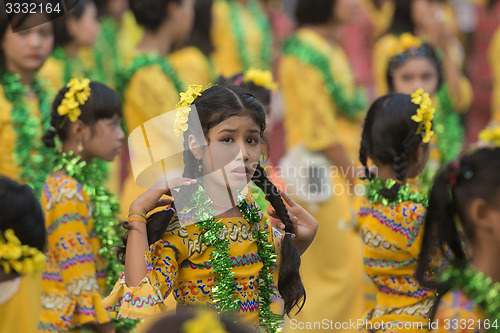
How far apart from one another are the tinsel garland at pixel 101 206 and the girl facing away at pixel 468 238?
1560 millimetres

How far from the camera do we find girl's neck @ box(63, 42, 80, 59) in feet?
23.5

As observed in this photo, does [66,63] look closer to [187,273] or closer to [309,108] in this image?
[309,108]

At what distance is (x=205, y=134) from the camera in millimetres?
3211

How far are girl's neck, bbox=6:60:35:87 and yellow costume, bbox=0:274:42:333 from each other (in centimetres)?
131

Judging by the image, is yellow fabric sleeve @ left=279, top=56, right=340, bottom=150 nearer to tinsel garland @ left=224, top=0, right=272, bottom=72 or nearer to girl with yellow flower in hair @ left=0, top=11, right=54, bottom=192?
girl with yellow flower in hair @ left=0, top=11, right=54, bottom=192

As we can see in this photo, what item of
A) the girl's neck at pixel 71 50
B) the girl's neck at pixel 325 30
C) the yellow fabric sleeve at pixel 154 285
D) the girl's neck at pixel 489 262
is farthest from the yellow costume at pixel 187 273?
the girl's neck at pixel 71 50

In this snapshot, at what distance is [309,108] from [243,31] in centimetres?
339

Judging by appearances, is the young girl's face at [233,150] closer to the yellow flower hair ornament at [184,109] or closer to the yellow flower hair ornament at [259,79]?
the yellow flower hair ornament at [184,109]

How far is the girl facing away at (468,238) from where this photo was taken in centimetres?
253

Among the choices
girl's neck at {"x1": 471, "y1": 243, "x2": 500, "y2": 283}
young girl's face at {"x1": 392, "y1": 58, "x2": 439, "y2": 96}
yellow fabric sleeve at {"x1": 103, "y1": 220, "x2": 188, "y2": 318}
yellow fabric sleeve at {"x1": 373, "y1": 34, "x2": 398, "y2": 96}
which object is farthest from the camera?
yellow fabric sleeve at {"x1": 373, "y1": 34, "x2": 398, "y2": 96}

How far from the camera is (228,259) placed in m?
3.12

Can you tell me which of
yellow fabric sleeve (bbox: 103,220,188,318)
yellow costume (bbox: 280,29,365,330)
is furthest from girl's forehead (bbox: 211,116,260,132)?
yellow costume (bbox: 280,29,365,330)

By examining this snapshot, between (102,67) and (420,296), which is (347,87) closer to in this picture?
(420,296)

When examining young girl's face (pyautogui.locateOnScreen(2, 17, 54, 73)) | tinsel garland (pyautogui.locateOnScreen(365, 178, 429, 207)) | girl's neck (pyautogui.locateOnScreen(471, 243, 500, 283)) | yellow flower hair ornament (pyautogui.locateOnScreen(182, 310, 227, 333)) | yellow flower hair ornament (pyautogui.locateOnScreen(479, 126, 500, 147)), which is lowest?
tinsel garland (pyautogui.locateOnScreen(365, 178, 429, 207))
